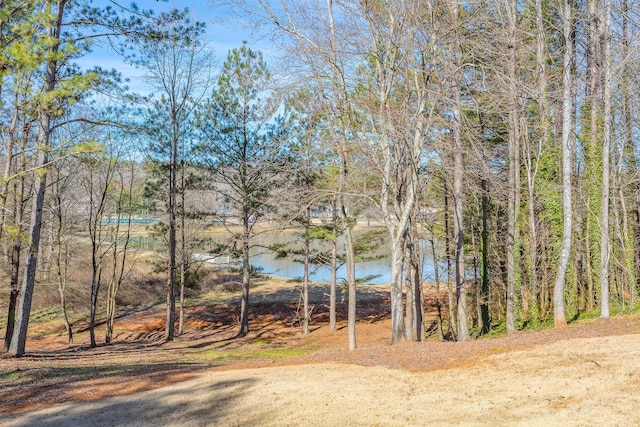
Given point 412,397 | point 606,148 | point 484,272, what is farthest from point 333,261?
point 412,397

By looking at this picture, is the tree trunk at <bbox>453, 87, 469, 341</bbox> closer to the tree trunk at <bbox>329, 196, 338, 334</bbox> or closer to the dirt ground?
the dirt ground

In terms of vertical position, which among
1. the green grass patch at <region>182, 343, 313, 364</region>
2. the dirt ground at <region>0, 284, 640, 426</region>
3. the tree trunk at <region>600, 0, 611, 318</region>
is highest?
the tree trunk at <region>600, 0, 611, 318</region>

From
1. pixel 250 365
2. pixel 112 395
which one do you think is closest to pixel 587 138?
pixel 250 365

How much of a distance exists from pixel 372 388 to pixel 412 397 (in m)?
0.71

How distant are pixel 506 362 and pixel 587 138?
11.0 metres

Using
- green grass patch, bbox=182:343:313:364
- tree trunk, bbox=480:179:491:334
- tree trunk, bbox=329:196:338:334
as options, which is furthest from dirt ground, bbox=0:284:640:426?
tree trunk, bbox=329:196:338:334

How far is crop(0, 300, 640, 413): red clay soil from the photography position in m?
8.29

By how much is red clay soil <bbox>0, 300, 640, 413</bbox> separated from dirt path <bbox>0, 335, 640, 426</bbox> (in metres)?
0.62

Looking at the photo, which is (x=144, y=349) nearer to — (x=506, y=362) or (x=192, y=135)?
(x=192, y=135)

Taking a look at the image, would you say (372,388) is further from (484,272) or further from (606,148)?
(484,272)

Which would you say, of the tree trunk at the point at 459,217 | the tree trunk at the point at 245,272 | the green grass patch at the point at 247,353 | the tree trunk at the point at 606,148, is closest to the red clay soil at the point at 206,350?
the green grass patch at the point at 247,353

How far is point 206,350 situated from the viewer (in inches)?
651

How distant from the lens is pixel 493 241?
19.4 metres

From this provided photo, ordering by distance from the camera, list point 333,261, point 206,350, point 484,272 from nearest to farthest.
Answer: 1. point 206,350
2. point 484,272
3. point 333,261
